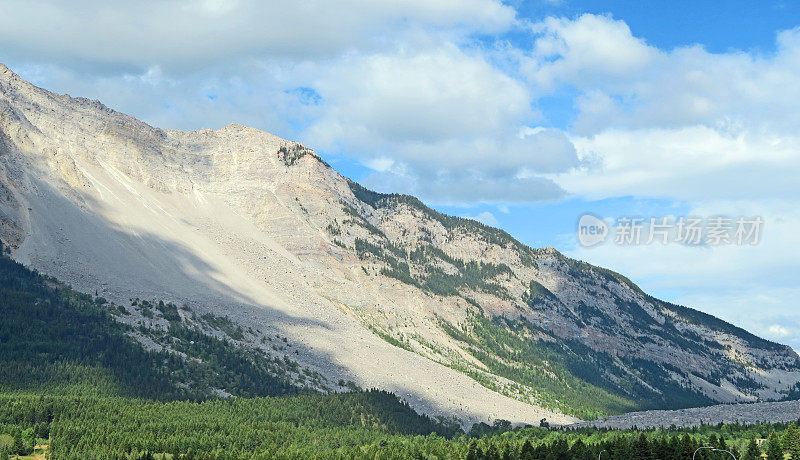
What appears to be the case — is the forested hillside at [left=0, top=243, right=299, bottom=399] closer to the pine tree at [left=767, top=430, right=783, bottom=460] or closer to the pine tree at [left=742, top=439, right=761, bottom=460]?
the pine tree at [left=742, top=439, right=761, bottom=460]

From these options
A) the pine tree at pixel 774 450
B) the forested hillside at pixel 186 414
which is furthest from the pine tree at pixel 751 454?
Result: the pine tree at pixel 774 450

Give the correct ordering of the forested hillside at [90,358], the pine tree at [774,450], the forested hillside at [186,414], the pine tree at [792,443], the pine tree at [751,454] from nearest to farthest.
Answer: the pine tree at [792,443] < the pine tree at [774,450] < the pine tree at [751,454] < the forested hillside at [186,414] < the forested hillside at [90,358]

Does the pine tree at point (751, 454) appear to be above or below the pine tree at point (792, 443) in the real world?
below

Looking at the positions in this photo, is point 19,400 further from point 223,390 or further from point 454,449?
point 454,449

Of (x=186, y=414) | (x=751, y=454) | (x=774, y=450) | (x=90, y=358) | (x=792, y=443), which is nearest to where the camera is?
(x=751, y=454)

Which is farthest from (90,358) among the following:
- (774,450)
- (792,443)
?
(792,443)

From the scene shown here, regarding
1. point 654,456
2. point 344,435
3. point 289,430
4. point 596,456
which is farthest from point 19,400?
point 654,456

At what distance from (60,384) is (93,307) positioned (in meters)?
43.3

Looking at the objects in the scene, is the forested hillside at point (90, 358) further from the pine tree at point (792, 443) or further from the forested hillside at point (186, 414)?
the pine tree at point (792, 443)

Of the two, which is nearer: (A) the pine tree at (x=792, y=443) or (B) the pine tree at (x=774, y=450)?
(A) the pine tree at (x=792, y=443)

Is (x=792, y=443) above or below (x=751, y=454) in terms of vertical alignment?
above

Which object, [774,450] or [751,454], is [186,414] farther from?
[774,450]

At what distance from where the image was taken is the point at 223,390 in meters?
184

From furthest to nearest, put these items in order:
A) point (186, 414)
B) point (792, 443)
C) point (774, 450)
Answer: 1. point (186, 414)
2. point (774, 450)
3. point (792, 443)
